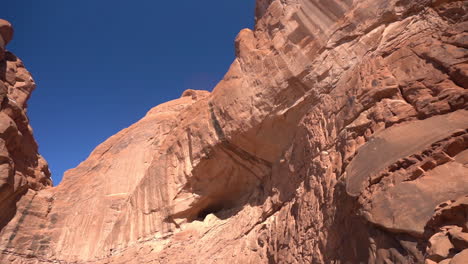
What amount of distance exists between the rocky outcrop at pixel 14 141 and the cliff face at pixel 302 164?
2.11 ft

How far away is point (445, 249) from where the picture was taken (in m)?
3.30

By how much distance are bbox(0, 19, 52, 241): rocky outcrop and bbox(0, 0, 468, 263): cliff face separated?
64 centimetres

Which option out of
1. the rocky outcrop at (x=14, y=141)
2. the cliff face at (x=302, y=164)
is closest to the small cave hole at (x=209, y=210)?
the cliff face at (x=302, y=164)

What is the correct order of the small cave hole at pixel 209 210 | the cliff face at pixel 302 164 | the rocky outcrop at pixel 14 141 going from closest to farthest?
the cliff face at pixel 302 164 < the small cave hole at pixel 209 210 < the rocky outcrop at pixel 14 141

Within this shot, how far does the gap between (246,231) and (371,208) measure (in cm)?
558

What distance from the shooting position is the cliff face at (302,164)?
4555 millimetres

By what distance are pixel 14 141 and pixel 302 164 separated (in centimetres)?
1163

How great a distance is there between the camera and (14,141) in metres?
14.2

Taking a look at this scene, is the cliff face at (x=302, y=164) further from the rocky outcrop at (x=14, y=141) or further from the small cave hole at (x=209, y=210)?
the rocky outcrop at (x=14, y=141)

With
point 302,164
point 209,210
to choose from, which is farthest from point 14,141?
point 302,164

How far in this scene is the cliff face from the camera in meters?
4.55

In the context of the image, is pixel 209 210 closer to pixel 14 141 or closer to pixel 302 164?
pixel 302 164

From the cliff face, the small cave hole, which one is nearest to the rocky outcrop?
Answer: the cliff face

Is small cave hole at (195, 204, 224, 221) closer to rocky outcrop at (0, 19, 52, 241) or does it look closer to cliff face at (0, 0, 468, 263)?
cliff face at (0, 0, 468, 263)
